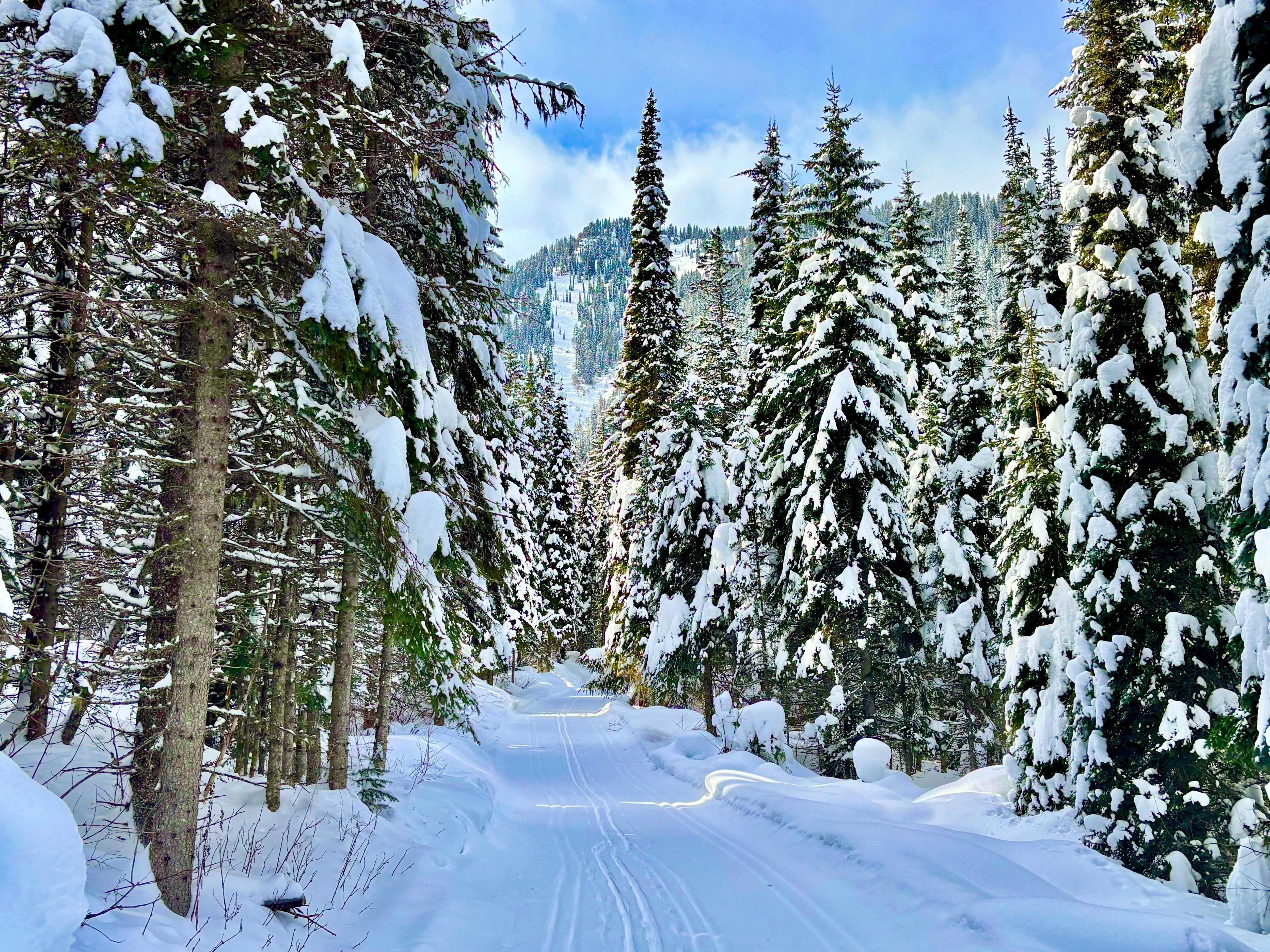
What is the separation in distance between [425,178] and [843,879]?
35.0 feet

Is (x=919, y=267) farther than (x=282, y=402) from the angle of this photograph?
Yes

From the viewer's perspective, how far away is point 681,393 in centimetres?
2291

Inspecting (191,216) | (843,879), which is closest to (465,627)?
(843,879)

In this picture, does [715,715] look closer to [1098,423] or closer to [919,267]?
[1098,423]

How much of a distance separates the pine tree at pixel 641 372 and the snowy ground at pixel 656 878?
13.8 meters

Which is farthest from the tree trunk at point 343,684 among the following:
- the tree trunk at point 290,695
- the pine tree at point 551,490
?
the pine tree at point 551,490

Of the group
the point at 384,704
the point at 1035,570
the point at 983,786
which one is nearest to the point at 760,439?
the point at 1035,570

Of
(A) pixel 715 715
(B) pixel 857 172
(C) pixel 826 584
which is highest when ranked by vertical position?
(B) pixel 857 172

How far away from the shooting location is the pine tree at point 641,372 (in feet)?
85.7

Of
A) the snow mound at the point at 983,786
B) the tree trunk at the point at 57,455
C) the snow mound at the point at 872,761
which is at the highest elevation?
the tree trunk at the point at 57,455

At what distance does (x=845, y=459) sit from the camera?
16.8 metres

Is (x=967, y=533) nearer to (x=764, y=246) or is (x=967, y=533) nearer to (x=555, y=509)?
(x=764, y=246)

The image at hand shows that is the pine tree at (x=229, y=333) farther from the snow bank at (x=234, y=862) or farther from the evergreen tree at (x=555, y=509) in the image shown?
the evergreen tree at (x=555, y=509)

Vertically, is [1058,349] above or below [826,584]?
above
